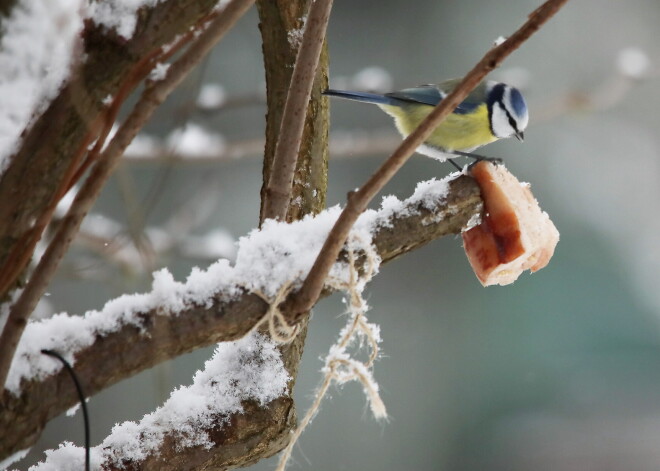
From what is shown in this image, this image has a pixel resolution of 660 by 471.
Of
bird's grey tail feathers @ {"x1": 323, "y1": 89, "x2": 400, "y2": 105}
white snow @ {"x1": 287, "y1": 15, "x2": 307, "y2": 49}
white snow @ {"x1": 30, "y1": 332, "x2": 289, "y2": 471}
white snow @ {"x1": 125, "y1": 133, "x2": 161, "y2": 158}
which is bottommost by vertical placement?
white snow @ {"x1": 30, "y1": 332, "x2": 289, "y2": 471}

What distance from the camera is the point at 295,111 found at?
42.6 inches

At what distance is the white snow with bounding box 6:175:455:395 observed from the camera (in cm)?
82

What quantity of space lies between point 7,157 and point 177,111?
0.17 meters

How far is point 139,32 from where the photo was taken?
0.75 m

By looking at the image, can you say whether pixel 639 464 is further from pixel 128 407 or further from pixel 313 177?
pixel 313 177

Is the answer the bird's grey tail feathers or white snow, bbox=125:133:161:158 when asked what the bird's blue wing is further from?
white snow, bbox=125:133:161:158

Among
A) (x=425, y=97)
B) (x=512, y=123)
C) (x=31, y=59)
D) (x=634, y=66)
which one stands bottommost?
(x=31, y=59)

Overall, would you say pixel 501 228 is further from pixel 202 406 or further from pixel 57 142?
pixel 57 142

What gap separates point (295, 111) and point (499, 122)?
1.06 m

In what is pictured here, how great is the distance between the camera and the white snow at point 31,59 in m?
0.70

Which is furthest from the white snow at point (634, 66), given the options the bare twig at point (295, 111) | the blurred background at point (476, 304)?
the bare twig at point (295, 111)

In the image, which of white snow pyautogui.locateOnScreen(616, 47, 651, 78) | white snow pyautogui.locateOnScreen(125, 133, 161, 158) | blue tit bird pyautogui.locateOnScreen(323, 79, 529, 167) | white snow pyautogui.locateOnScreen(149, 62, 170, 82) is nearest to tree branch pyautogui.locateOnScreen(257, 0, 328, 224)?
white snow pyautogui.locateOnScreen(149, 62, 170, 82)

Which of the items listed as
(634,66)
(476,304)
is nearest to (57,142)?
(634,66)

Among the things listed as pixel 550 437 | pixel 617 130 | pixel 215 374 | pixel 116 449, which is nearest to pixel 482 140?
pixel 215 374
